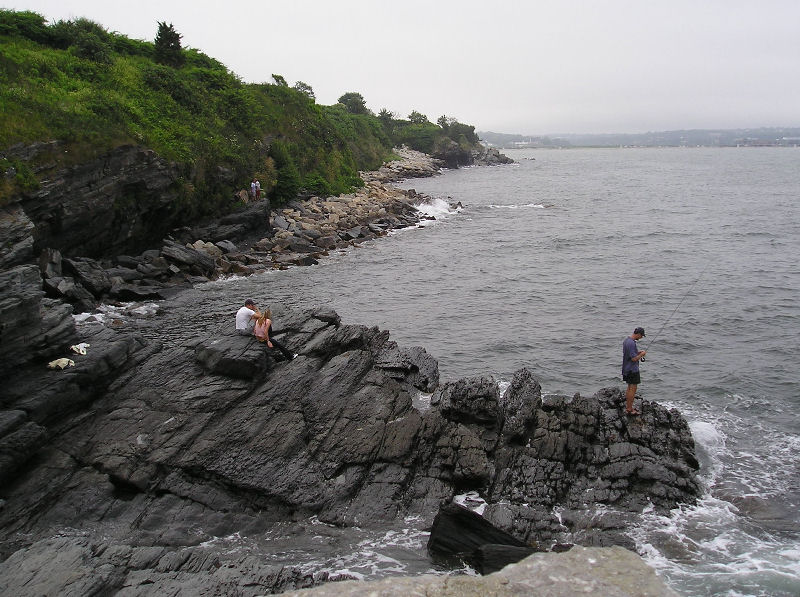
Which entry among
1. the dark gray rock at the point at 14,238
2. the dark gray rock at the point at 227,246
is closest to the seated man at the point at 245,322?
the dark gray rock at the point at 14,238

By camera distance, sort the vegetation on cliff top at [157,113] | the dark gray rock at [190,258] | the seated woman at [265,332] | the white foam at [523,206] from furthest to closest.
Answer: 1. the white foam at [523,206]
2. the dark gray rock at [190,258]
3. the vegetation on cliff top at [157,113]
4. the seated woman at [265,332]

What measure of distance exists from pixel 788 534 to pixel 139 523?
13.0m

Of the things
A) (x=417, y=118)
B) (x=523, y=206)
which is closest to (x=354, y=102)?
(x=417, y=118)

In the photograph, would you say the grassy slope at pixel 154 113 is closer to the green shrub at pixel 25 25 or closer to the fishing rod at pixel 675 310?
the green shrub at pixel 25 25

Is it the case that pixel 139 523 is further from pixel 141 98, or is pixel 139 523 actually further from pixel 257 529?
pixel 141 98

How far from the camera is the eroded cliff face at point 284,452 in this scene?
38.3 ft

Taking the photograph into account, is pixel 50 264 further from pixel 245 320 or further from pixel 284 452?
pixel 284 452

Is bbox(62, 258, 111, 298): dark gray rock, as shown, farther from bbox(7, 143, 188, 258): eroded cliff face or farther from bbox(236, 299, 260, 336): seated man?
bbox(236, 299, 260, 336): seated man

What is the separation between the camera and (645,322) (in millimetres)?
24172

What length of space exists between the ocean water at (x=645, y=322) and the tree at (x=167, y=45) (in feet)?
71.6

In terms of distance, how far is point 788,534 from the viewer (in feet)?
38.3

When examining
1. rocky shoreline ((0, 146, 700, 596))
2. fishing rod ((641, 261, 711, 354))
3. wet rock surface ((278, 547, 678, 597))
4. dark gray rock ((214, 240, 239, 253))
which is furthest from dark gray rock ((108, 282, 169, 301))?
wet rock surface ((278, 547, 678, 597))

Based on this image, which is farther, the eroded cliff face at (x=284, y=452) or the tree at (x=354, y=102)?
the tree at (x=354, y=102)

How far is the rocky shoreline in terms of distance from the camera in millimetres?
11359
